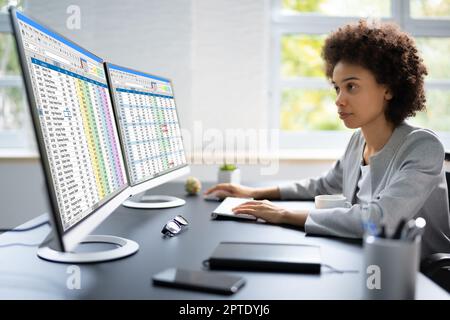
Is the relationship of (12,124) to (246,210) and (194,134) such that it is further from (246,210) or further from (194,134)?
(246,210)

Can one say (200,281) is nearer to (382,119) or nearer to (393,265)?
(393,265)

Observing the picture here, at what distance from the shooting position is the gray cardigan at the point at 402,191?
112 cm

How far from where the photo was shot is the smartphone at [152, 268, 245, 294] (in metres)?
0.75

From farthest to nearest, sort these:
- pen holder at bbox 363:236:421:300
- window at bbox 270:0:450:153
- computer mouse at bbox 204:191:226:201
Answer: window at bbox 270:0:450:153 < computer mouse at bbox 204:191:226:201 < pen holder at bbox 363:236:421:300

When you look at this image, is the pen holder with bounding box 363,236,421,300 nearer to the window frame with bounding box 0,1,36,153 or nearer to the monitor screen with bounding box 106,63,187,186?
the monitor screen with bounding box 106,63,187,186

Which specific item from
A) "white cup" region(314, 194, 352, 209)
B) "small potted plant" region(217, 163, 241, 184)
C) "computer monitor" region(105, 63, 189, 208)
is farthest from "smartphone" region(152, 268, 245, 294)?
"small potted plant" region(217, 163, 241, 184)

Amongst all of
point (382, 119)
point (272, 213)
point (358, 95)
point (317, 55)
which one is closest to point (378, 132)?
point (382, 119)

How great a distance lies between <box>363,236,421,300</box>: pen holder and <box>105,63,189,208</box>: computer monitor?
2.47 feet

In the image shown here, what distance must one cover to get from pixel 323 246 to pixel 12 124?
2.80 metres

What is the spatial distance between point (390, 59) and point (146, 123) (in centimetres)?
80

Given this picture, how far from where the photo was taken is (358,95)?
1419 millimetres

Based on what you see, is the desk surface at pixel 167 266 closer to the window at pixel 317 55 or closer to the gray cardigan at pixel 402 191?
the gray cardigan at pixel 402 191

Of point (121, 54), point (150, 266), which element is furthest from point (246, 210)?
point (121, 54)

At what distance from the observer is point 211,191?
5.76ft
